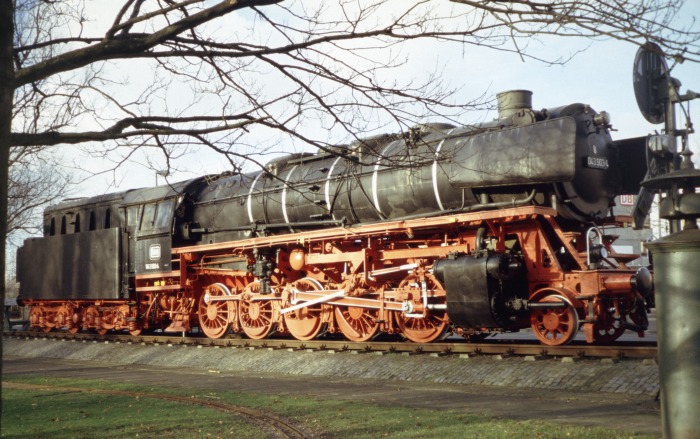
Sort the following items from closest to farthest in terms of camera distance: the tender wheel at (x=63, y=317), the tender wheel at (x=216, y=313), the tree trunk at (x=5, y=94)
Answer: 1. the tree trunk at (x=5, y=94)
2. the tender wheel at (x=216, y=313)
3. the tender wheel at (x=63, y=317)

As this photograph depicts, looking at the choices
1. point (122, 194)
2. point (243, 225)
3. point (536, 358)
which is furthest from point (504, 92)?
point (122, 194)

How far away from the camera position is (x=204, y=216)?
59.2 feet

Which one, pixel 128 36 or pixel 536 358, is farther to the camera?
pixel 536 358

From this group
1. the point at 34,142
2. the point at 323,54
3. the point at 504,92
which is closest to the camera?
the point at 34,142

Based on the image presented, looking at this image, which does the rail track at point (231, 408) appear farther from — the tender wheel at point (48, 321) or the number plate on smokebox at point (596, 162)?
the tender wheel at point (48, 321)

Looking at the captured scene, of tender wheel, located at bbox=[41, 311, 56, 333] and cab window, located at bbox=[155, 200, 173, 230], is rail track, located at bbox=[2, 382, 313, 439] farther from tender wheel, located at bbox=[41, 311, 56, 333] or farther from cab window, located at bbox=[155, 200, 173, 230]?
tender wheel, located at bbox=[41, 311, 56, 333]

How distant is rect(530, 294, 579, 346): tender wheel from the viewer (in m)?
10.7

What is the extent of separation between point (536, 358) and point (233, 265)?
8335 mm

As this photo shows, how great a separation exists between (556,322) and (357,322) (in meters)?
4.47

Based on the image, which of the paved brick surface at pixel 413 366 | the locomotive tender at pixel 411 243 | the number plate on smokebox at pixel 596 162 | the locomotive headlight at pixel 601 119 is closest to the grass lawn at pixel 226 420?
the paved brick surface at pixel 413 366

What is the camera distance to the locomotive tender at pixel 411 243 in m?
10.9

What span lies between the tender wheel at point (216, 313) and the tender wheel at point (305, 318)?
2013 mm

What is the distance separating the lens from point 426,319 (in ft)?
42.4

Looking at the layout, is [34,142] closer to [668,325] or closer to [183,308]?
[668,325]
